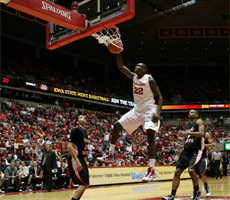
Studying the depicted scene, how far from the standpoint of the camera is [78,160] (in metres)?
5.78

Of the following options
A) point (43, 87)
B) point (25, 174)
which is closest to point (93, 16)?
point (25, 174)

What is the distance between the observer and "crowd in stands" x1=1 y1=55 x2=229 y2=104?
87.2 feet

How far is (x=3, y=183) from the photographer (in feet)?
36.7

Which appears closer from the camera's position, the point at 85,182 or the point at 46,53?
the point at 85,182

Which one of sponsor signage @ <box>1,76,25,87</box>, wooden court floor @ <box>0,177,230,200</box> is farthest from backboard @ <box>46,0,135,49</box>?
sponsor signage @ <box>1,76,25,87</box>

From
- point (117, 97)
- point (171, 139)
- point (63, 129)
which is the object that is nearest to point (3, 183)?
point (63, 129)

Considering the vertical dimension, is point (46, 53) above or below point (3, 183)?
above

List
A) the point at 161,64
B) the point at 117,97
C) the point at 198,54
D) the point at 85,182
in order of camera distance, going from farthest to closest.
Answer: the point at 161,64 → the point at 198,54 → the point at 117,97 → the point at 85,182

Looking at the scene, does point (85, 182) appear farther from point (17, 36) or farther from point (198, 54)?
point (198, 54)

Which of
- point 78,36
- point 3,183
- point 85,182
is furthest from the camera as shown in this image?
point 3,183

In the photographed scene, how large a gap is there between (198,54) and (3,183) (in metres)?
30.2

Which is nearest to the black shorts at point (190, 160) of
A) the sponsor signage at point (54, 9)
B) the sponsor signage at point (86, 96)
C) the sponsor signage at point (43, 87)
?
the sponsor signage at point (54, 9)

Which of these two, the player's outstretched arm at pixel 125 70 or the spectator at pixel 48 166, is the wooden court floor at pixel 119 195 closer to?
the spectator at pixel 48 166

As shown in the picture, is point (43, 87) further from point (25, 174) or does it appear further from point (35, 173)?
point (25, 174)
